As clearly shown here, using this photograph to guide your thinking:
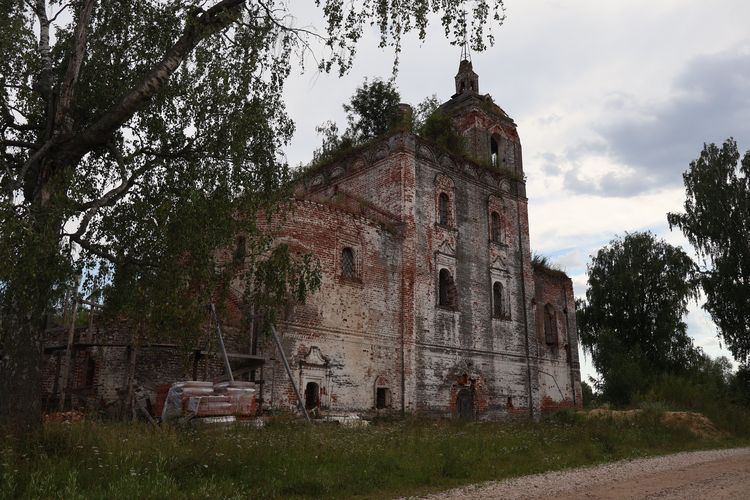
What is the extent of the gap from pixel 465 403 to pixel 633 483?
12.8m

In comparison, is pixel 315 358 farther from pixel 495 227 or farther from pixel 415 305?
pixel 495 227

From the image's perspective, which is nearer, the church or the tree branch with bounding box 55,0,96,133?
the tree branch with bounding box 55,0,96,133

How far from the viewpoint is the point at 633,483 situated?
9.29m

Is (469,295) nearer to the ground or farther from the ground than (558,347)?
farther from the ground

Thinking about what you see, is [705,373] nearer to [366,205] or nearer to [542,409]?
[542,409]

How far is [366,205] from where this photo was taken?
72.2ft

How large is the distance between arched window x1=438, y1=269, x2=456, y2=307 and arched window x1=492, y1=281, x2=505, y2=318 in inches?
97.6

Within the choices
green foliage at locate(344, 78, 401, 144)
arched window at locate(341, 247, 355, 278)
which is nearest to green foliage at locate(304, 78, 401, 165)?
green foliage at locate(344, 78, 401, 144)

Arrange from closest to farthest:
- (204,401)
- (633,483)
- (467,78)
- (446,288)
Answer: (633,483)
(204,401)
(446,288)
(467,78)

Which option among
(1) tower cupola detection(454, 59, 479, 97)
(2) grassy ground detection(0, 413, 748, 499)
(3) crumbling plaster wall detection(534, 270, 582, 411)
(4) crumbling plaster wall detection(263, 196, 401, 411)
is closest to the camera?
(2) grassy ground detection(0, 413, 748, 499)

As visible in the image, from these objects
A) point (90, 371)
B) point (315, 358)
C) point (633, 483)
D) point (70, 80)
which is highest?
point (70, 80)

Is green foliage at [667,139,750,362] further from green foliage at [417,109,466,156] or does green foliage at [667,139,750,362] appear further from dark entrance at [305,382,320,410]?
dark entrance at [305,382,320,410]

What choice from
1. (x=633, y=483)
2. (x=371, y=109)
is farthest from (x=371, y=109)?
(x=633, y=483)

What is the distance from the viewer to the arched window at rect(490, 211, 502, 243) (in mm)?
25109
